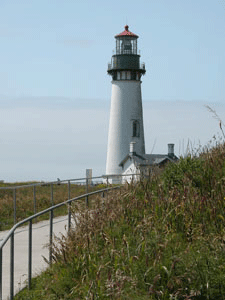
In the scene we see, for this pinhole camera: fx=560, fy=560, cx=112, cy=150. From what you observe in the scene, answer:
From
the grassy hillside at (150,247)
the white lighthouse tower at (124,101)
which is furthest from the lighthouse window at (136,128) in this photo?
the grassy hillside at (150,247)

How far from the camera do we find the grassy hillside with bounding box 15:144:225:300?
6070 millimetres

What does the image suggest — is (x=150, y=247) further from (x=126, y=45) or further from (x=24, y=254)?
(x=126, y=45)

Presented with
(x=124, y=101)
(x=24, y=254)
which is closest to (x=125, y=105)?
(x=124, y=101)

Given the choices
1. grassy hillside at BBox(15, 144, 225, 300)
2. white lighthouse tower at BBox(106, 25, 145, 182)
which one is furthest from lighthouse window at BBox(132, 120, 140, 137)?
grassy hillside at BBox(15, 144, 225, 300)

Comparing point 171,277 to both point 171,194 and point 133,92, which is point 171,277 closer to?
point 171,194

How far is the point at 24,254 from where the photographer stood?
10.5m

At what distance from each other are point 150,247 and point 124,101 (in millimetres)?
34838

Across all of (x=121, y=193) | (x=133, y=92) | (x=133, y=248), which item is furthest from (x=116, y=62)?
(x=133, y=248)

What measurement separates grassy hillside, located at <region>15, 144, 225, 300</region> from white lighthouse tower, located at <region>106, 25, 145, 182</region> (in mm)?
31333

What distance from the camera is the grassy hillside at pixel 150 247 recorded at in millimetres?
6070

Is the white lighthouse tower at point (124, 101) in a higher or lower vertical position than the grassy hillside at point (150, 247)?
higher

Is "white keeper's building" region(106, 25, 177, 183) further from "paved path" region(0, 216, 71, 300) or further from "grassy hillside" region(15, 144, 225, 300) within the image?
"grassy hillside" region(15, 144, 225, 300)

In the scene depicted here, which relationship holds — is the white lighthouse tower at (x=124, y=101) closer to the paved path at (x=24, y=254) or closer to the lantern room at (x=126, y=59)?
the lantern room at (x=126, y=59)

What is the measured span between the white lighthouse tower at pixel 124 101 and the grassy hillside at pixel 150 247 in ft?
103
